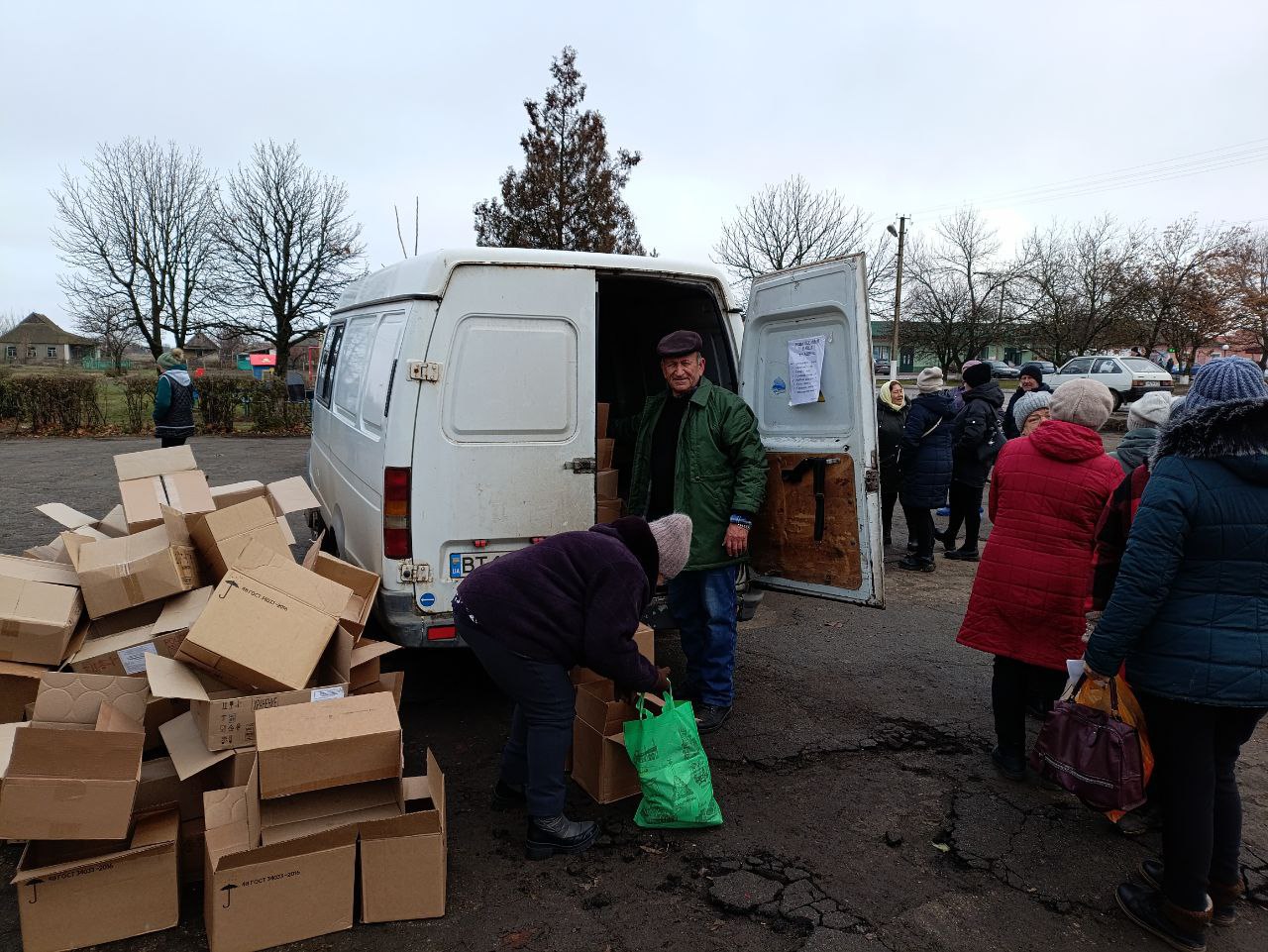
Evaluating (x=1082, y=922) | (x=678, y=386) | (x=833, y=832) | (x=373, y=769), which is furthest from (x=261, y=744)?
(x=1082, y=922)

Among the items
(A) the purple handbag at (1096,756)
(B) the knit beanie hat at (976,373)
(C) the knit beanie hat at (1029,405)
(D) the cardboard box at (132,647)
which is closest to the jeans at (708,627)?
(A) the purple handbag at (1096,756)

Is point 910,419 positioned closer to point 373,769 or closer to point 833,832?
point 833,832

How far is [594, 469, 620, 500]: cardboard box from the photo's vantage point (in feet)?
13.9

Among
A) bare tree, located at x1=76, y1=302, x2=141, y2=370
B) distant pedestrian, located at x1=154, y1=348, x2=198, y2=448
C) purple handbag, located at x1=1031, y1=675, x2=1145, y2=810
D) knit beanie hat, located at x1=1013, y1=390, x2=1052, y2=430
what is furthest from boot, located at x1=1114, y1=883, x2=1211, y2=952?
bare tree, located at x1=76, y1=302, x2=141, y2=370

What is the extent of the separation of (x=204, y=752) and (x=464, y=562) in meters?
1.30

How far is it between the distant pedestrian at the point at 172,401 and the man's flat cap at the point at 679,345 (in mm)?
7632

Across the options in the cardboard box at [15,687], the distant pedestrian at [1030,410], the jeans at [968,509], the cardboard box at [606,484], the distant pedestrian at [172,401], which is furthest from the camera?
the distant pedestrian at [172,401]

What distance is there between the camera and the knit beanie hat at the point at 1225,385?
2.42 meters

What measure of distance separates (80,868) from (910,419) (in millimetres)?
6372

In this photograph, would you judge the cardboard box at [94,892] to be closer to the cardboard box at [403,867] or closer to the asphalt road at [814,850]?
the asphalt road at [814,850]

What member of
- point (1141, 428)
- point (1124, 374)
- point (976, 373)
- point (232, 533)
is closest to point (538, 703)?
point (232, 533)

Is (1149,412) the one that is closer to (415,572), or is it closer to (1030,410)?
(1030,410)

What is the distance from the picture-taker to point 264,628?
302 centimetres

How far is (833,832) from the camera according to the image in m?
3.09
